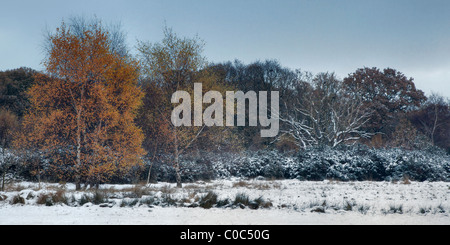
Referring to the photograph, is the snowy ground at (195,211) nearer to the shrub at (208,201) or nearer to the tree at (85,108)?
the shrub at (208,201)

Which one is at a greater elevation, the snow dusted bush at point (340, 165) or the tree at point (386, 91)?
the tree at point (386, 91)

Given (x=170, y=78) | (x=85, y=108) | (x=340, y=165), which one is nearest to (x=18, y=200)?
(x=85, y=108)

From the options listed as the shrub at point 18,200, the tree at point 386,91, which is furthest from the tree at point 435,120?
the shrub at point 18,200

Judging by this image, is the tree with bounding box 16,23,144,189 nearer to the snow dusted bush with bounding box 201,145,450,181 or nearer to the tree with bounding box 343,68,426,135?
the snow dusted bush with bounding box 201,145,450,181

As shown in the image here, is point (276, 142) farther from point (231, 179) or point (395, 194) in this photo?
point (395, 194)

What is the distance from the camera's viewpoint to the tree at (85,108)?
49.8ft

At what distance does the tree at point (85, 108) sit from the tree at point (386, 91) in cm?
2545

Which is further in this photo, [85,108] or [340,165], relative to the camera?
[340,165]

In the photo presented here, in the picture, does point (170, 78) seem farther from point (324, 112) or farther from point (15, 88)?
point (15, 88)

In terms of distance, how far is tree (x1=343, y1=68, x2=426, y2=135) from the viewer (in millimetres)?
34562

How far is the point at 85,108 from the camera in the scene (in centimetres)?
1603

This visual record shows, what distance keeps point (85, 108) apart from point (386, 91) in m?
30.8
